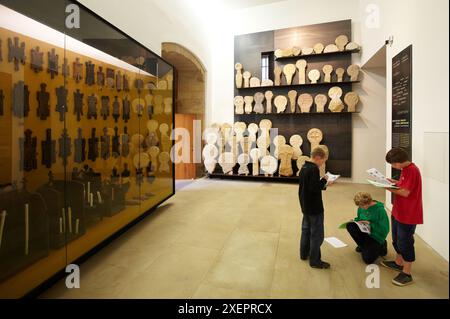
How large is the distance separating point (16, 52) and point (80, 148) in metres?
1.00

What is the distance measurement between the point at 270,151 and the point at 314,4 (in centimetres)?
390

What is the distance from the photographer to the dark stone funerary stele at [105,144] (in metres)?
3.05

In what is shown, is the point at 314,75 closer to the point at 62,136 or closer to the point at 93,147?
the point at 93,147

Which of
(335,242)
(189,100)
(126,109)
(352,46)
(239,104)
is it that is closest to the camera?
(335,242)

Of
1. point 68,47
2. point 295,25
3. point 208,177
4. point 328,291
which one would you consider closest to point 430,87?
point 328,291

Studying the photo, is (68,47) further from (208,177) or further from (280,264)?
(208,177)

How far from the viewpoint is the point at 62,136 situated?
2359 millimetres

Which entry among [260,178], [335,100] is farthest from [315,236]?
[335,100]

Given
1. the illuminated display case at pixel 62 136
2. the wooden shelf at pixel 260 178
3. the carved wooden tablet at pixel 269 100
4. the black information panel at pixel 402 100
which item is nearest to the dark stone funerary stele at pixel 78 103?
the illuminated display case at pixel 62 136

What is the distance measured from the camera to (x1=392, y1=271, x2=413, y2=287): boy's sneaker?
211cm

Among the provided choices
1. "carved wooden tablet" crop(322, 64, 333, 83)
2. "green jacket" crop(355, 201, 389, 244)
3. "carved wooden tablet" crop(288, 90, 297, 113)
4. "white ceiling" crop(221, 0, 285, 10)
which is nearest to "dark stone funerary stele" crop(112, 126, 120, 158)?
"green jacket" crop(355, 201, 389, 244)

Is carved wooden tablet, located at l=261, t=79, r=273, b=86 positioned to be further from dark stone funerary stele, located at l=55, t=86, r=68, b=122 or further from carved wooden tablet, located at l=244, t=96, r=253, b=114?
dark stone funerary stele, located at l=55, t=86, r=68, b=122

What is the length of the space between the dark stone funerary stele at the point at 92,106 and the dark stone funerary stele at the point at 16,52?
820 millimetres

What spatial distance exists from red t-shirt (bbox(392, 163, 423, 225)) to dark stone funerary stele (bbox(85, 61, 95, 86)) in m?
3.10
